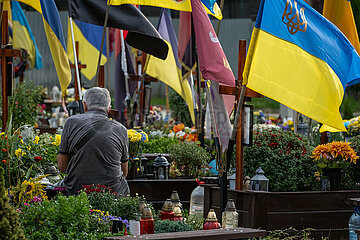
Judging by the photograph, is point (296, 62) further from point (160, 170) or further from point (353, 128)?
point (353, 128)

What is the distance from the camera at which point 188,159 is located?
9164 mm

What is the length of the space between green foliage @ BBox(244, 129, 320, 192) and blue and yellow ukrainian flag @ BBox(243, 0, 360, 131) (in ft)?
4.39

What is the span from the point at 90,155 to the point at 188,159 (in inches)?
118

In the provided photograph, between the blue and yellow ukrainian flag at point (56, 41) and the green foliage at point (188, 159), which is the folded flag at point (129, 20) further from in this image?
the green foliage at point (188, 159)

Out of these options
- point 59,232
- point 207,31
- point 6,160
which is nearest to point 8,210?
point 59,232

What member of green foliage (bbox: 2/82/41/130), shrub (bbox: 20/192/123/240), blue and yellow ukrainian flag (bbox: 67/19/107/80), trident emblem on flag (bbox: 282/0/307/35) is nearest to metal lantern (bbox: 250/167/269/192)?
trident emblem on flag (bbox: 282/0/307/35)

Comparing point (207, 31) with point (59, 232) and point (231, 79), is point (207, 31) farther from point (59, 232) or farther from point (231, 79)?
point (59, 232)

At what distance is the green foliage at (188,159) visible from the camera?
29.9ft

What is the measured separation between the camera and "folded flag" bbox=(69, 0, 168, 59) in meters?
8.47

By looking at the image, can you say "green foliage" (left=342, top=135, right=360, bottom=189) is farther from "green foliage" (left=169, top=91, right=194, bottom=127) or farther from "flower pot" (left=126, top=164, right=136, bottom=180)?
"green foliage" (left=169, top=91, right=194, bottom=127)

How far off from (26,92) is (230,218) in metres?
7.77

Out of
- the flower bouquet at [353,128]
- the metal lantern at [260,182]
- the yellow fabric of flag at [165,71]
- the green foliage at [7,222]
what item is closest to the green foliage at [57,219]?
the green foliage at [7,222]

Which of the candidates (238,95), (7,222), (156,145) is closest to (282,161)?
(238,95)

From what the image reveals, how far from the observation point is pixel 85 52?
570 inches
